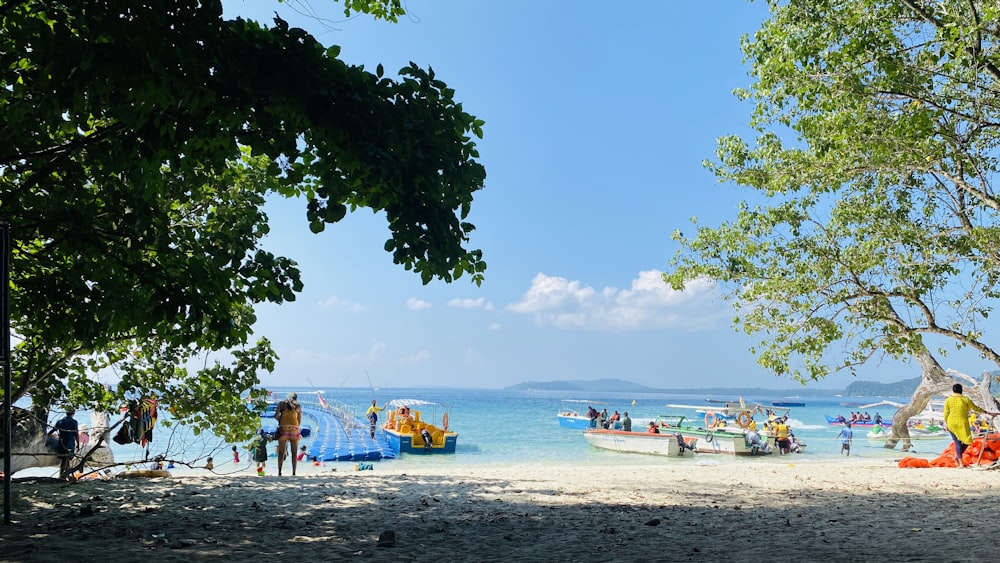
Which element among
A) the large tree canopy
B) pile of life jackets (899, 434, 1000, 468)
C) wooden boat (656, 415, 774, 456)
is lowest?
wooden boat (656, 415, 774, 456)

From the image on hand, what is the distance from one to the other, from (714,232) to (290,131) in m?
11.8

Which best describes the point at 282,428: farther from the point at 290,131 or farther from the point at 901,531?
the point at 901,531

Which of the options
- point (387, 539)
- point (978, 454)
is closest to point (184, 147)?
point (387, 539)

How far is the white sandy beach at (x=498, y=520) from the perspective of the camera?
15.9ft

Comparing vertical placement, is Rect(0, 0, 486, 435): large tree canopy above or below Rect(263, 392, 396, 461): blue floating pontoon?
above

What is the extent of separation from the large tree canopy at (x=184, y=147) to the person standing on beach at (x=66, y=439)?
150 inches

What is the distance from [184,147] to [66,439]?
347 inches

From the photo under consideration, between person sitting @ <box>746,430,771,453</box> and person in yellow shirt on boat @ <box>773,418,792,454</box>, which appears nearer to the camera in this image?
person sitting @ <box>746,430,771,453</box>

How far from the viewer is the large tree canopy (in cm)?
410

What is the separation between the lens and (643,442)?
30.0m

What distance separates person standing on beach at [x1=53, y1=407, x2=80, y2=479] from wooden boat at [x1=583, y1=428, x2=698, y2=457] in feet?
76.5

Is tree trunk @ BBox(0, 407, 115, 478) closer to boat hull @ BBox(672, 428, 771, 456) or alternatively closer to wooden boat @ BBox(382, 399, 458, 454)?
wooden boat @ BBox(382, 399, 458, 454)

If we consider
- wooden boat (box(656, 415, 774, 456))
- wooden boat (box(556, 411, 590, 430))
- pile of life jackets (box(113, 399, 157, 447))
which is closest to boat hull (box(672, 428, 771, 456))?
wooden boat (box(656, 415, 774, 456))

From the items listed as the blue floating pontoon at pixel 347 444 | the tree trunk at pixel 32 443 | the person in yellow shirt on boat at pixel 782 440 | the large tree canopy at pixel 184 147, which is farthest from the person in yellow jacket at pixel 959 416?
the blue floating pontoon at pixel 347 444
